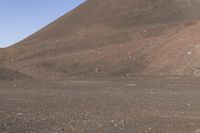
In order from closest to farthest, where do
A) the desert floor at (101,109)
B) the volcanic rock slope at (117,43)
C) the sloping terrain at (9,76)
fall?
the desert floor at (101,109) < the sloping terrain at (9,76) < the volcanic rock slope at (117,43)

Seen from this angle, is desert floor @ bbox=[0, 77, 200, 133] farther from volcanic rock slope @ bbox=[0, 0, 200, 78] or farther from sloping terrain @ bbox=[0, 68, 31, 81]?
volcanic rock slope @ bbox=[0, 0, 200, 78]

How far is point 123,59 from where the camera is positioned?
1553 inches

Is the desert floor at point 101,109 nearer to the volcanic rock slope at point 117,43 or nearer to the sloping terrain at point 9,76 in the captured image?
the sloping terrain at point 9,76

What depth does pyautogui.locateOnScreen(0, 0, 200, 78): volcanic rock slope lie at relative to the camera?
36.3 meters

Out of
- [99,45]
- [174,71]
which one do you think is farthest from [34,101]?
[99,45]

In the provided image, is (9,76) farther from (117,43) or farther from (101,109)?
(117,43)

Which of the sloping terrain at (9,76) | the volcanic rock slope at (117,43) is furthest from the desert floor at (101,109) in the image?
the volcanic rock slope at (117,43)

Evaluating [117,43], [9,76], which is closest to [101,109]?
[9,76]

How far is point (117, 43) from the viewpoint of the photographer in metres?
54.2

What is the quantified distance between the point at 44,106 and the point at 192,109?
186 inches

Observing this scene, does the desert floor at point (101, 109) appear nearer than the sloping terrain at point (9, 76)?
Yes

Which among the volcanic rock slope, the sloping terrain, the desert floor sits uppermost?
the volcanic rock slope

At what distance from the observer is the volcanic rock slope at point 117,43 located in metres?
36.3

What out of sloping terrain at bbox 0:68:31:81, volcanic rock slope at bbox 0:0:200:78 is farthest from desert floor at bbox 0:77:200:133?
volcanic rock slope at bbox 0:0:200:78
